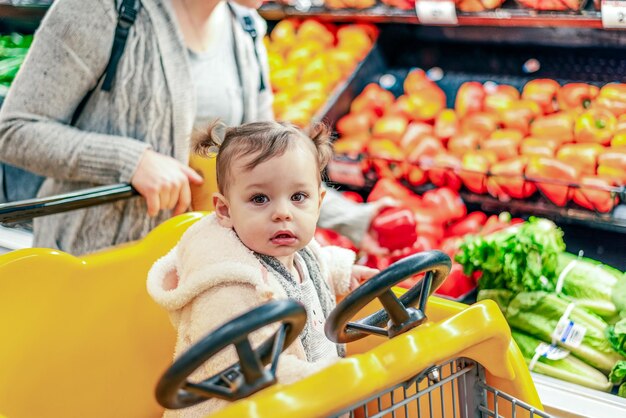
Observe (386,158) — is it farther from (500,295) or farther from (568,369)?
(568,369)

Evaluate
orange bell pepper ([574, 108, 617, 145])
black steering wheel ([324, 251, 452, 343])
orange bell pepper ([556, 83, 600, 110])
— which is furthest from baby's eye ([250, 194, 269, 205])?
orange bell pepper ([556, 83, 600, 110])

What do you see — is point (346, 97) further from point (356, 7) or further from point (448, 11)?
point (448, 11)

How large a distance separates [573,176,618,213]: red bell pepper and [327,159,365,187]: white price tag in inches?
30.5

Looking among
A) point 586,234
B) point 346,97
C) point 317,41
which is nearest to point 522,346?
point 586,234

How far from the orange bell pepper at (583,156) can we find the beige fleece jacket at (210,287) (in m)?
1.41

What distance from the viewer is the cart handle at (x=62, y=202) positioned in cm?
177

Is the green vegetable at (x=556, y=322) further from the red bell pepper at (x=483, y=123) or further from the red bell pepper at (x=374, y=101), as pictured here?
the red bell pepper at (x=374, y=101)

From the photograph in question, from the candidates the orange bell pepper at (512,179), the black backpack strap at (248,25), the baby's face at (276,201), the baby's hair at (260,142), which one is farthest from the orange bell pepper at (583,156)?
the baby's face at (276,201)

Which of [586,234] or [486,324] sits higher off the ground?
[486,324]

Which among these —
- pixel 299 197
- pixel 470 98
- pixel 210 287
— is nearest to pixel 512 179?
pixel 470 98

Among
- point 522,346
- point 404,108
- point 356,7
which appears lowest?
point 522,346

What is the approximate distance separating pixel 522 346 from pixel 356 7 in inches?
57.2

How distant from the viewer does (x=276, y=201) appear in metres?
1.50

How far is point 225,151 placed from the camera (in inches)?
61.0
